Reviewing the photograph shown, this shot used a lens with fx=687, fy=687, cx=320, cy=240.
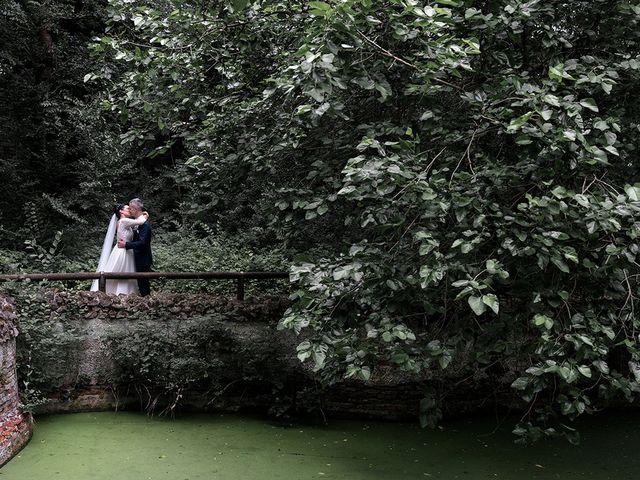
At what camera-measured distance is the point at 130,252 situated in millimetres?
8906

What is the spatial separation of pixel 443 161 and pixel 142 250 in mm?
4686

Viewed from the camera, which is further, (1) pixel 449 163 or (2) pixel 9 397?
(2) pixel 9 397

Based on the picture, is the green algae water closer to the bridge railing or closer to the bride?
the bridge railing

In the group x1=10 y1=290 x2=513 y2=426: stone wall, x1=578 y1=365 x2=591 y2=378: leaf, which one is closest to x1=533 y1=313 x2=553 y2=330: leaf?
x1=578 y1=365 x2=591 y2=378: leaf

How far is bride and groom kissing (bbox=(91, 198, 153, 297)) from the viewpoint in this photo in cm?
866

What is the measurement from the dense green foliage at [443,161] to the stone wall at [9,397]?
6.48ft

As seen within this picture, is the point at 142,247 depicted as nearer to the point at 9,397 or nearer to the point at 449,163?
the point at 9,397

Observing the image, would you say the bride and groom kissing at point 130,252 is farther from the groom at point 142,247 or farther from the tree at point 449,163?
the tree at point 449,163

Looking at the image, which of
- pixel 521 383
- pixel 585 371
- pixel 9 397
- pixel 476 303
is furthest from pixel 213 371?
pixel 585 371

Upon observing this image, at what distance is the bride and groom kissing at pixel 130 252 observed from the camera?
28.4ft

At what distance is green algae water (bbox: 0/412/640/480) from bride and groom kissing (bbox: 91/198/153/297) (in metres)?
2.11

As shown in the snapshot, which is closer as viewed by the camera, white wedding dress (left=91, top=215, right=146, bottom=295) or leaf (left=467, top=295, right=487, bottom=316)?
leaf (left=467, top=295, right=487, bottom=316)

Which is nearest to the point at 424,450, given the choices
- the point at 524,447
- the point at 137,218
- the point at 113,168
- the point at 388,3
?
the point at 524,447

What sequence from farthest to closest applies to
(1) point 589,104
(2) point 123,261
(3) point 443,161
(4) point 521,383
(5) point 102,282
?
(2) point 123,261
(5) point 102,282
(3) point 443,161
(4) point 521,383
(1) point 589,104
